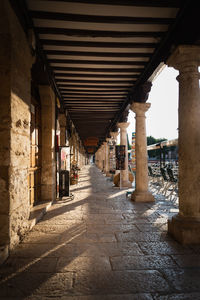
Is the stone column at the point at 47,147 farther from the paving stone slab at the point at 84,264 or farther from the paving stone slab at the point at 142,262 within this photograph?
the paving stone slab at the point at 142,262

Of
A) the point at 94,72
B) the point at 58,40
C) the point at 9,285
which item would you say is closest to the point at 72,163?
the point at 94,72

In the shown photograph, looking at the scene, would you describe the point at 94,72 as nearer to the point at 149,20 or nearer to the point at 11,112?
the point at 149,20

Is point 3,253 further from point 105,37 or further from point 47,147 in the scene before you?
point 105,37

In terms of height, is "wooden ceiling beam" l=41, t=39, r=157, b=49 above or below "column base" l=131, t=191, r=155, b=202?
above

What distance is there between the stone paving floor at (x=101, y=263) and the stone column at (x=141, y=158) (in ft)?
5.17

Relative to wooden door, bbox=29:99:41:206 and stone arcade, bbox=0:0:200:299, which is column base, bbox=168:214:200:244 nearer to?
stone arcade, bbox=0:0:200:299

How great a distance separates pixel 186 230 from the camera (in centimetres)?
255

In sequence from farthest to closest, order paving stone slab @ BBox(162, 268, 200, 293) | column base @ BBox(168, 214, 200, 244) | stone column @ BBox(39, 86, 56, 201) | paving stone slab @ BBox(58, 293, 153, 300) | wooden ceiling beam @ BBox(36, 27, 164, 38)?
1. stone column @ BBox(39, 86, 56, 201)
2. wooden ceiling beam @ BBox(36, 27, 164, 38)
3. column base @ BBox(168, 214, 200, 244)
4. paving stone slab @ BBox(162, 268, 200, 293)
5. paving stone slab @ BBox(58, 293, 153, 300)

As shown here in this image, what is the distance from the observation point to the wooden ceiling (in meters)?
2.71

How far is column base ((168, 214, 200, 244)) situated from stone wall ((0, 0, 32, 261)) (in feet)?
6.74

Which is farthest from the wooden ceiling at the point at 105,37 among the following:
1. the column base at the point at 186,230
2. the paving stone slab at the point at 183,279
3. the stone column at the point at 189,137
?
the paving stone slab at the point at 183,279

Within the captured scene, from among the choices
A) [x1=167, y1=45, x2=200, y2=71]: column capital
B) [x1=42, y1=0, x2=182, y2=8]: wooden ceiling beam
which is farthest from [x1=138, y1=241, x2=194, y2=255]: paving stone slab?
[x1=42, y1=0, x2=182, y2=8]: wooden ceiling beam

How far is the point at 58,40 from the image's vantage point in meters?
3.46

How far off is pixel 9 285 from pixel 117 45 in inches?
146
